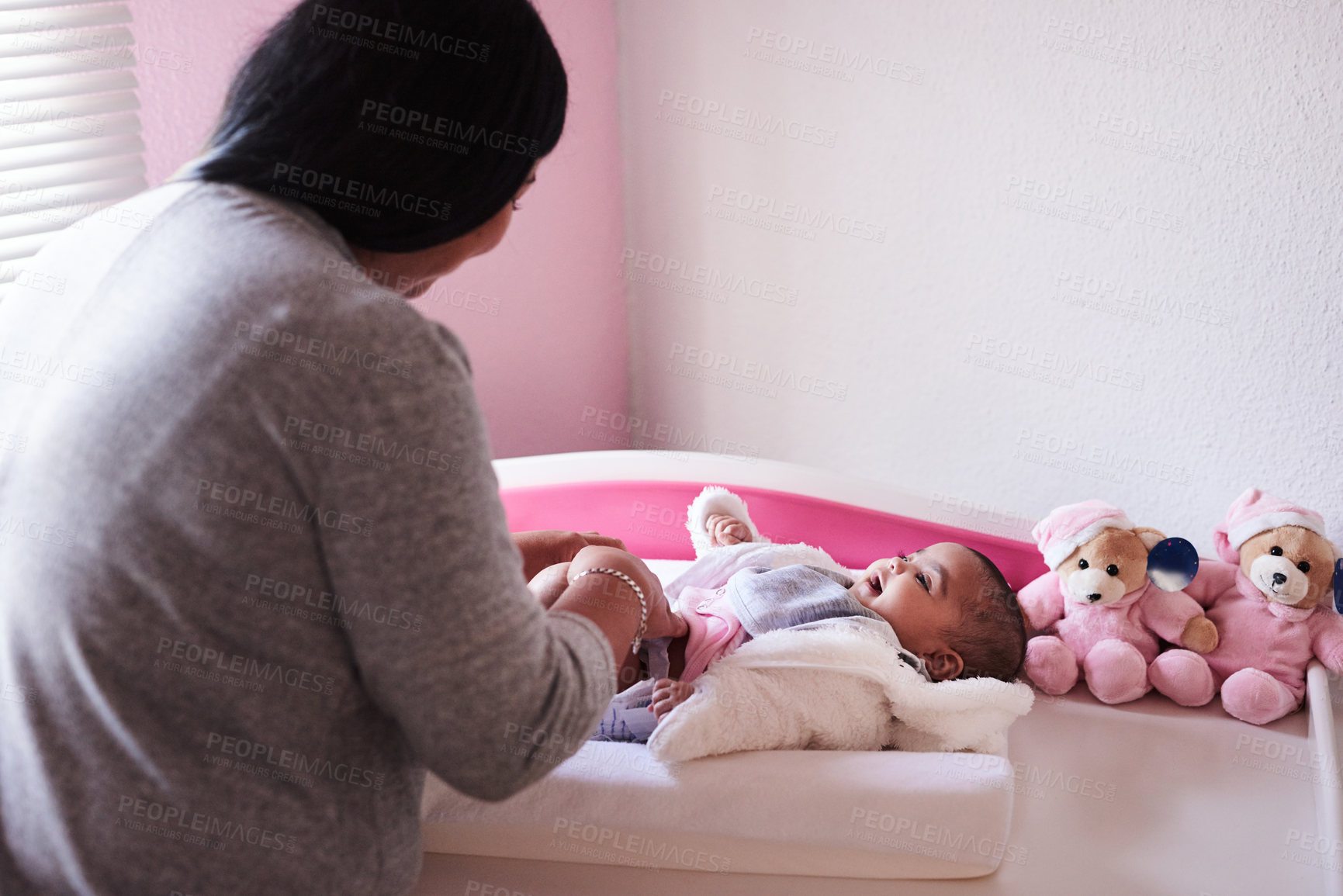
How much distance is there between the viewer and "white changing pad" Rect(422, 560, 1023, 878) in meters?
1.09

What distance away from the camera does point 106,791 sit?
70cm

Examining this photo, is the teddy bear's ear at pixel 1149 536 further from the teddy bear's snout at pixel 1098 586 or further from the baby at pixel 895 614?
the baby at pixel 895 614

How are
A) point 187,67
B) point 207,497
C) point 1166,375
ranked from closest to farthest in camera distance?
point 207,497 → point 1166,375 → point 187,67

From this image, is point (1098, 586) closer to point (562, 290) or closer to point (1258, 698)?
point (1258, 698)

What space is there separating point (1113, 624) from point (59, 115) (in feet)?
5.98

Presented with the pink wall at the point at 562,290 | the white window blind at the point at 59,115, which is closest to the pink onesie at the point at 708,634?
the pink wall at the point at 562,290

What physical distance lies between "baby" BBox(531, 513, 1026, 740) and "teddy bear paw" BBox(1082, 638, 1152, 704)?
0.38 ft

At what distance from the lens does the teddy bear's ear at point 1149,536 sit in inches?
58.2

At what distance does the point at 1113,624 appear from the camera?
57.8 inches

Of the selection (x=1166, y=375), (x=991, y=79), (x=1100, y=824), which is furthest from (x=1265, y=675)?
(x=991, y=79)

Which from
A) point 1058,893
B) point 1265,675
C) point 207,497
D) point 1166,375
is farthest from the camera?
point 1166,375

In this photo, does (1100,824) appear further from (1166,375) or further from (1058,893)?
(1166,375)

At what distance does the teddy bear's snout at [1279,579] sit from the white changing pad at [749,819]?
0.54 meters

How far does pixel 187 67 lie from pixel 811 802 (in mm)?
1568
